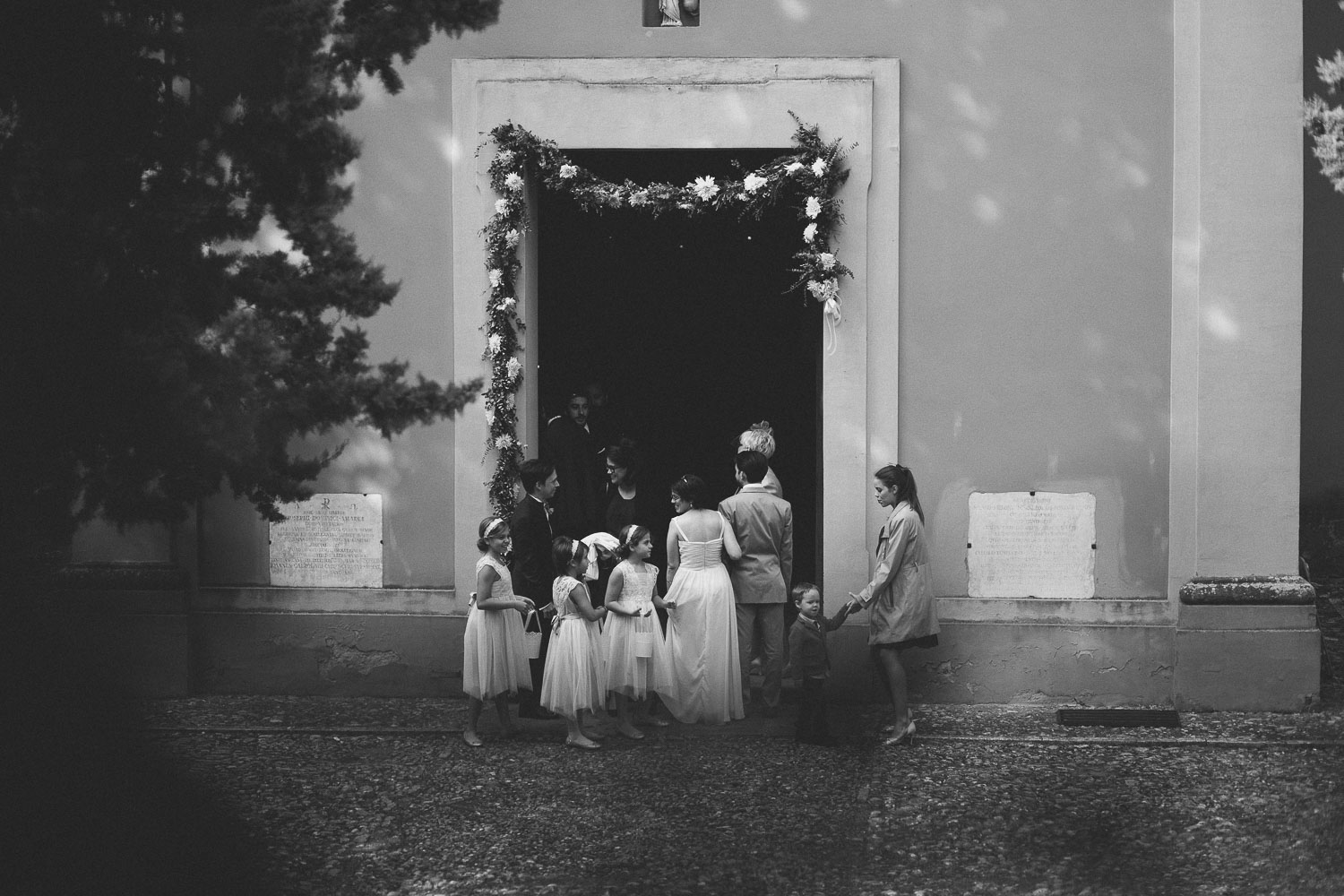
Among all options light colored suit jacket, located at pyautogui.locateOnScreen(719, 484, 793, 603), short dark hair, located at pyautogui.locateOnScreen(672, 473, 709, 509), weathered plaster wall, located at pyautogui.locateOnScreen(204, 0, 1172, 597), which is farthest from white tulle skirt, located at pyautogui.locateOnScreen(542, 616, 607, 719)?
weathered plaster wall, located at pyautogui.locateOnScreen(204, 0, 1172, 597)

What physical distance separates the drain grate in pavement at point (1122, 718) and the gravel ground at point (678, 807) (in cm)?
14

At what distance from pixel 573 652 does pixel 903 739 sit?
193 centimetres

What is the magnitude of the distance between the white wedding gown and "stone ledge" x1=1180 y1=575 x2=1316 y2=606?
9.40 ft

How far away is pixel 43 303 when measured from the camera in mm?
4293

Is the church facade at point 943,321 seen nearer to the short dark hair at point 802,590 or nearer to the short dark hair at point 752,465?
the short dark hair at point 752,465

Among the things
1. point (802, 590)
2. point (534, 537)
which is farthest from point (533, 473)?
point (802, 590)

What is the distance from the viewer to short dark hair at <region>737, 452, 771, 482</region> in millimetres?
8930

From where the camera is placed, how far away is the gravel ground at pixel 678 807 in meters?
5.24

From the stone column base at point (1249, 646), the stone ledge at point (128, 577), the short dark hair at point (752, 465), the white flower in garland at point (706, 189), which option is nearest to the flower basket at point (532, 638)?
the short dark hair at point (752, 465)

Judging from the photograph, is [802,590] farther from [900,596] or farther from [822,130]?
[822,130]

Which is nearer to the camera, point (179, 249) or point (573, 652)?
point (179, 249)

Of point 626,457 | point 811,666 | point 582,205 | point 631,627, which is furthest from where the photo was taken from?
point 626,457

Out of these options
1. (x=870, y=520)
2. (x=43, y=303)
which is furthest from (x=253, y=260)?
(x=870, y=520)

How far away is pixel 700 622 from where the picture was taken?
8.42 meters
